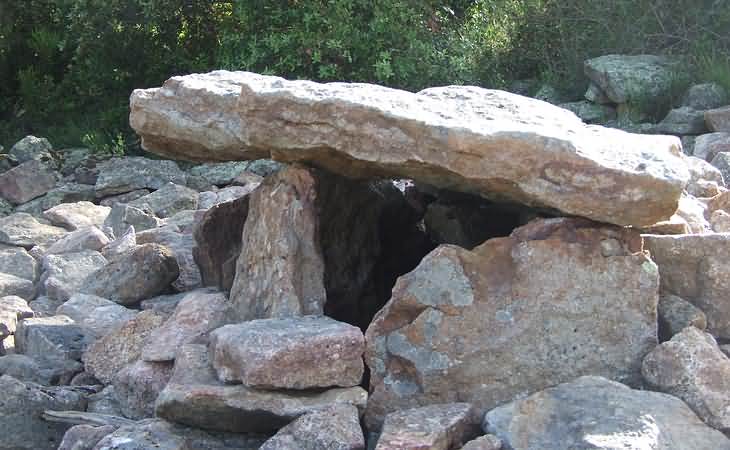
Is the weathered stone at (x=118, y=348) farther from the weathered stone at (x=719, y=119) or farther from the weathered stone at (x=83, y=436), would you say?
the weathered stone at (x=719, y=119)

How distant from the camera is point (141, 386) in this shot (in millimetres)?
4477

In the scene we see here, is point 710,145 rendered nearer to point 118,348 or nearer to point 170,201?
point 170,201

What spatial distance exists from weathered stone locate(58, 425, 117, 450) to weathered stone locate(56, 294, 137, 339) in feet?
3.59

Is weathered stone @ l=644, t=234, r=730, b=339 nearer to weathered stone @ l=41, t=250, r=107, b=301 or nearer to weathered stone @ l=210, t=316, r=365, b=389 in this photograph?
weathered stone @ l=210, t=316, r=365, b=389

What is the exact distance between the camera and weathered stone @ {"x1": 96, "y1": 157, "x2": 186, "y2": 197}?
9766mm

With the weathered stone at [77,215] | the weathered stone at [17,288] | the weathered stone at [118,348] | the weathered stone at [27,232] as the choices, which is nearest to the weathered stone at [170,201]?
the weathered stone at [77,215]

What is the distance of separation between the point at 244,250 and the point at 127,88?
8.10 metres

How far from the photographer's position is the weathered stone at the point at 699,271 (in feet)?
13.9

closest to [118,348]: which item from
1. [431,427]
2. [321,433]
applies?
[321,433]

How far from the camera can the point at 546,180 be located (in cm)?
397

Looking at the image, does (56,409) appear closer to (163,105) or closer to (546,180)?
(163,105)

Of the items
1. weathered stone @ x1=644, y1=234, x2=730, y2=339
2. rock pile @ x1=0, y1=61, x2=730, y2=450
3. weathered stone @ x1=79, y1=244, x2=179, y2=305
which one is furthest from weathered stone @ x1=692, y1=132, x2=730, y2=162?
weathered stone @ x1=79, y1=244, x2=179, y2=305

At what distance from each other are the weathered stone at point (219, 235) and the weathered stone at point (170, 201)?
299 cm

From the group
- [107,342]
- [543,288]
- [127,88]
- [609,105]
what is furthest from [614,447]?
[127,88]
